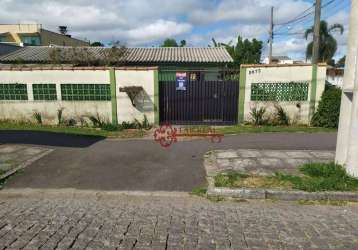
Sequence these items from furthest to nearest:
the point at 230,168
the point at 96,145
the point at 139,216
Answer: the point at 96,145 → the point at 230,168 → the point at 139,216

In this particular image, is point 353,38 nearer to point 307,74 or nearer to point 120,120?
point 307,74

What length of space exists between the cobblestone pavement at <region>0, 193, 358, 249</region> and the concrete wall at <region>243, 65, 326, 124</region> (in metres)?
7.50

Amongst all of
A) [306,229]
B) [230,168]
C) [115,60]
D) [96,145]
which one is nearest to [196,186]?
[230,168]

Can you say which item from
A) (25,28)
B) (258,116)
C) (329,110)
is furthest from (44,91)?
(25,28)

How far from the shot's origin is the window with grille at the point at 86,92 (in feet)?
38.5

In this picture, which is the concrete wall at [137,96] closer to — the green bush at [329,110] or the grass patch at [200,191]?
A: the green bush at [329,110]

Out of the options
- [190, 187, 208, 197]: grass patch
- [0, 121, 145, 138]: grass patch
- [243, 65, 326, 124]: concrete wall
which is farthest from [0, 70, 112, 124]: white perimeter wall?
[190, 187, 208, 197]: grass patch

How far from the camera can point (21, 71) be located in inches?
472

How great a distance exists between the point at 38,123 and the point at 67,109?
144 centimetres

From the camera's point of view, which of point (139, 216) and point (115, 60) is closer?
point (139, 216)

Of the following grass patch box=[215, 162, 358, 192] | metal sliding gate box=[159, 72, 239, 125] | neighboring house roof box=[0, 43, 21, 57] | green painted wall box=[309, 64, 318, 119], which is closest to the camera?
grass patch box=[215, 162, 358, 192]

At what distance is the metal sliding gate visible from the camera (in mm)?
11844

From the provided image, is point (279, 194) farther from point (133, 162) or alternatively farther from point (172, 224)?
point (133, 162)

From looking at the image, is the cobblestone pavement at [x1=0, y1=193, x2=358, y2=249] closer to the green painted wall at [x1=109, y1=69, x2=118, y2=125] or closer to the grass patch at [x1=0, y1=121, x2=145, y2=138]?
Result: the grass patch at [x1=0, y1=121, x2=145, y2=138]
